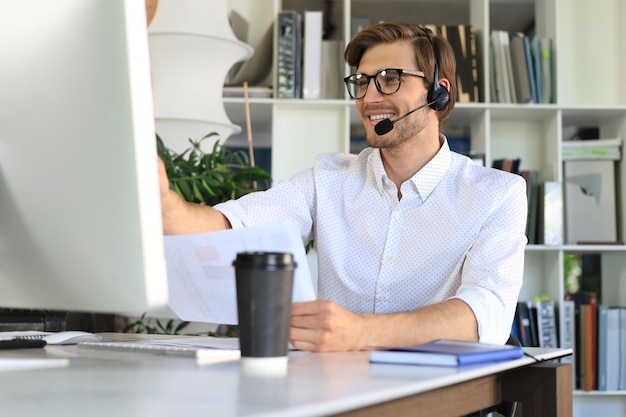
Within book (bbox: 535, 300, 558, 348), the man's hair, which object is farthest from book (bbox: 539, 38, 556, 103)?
the man's hair

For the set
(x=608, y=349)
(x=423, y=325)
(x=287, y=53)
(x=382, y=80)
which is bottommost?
(x=608, y=349)

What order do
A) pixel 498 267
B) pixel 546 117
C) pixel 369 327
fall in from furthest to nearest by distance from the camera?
pixel 546 117 < pixel 498 267 < pixel 369 327

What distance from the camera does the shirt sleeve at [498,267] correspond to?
1.44 m

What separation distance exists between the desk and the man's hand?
0.04 meters

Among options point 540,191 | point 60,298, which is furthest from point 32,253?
point 540,191

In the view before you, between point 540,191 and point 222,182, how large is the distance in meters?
1.47

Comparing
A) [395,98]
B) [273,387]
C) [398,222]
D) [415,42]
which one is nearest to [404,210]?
[398,222]

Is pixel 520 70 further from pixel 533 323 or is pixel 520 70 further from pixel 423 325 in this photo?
pixel 423 325

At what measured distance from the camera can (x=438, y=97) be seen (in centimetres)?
199

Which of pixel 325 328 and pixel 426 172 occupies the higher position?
pixel 426 172

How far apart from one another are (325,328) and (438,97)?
0.95 metres

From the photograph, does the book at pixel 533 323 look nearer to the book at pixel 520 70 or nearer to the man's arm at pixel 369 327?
the book at pixel 520 70

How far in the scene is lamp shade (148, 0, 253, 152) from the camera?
2.68 meters

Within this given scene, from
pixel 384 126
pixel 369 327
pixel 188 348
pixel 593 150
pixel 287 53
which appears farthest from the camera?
pixel 593 150
